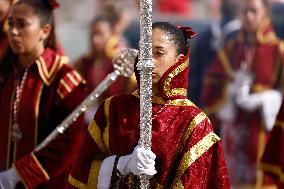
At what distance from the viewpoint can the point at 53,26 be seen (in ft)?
24.7

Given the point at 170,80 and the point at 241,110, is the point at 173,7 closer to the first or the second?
the point at 241,110

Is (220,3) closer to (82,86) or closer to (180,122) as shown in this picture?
(82,86)

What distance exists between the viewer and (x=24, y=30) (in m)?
7.28

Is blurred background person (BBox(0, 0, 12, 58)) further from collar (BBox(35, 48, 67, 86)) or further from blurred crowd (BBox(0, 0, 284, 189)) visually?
blurred crowd (BBox(0, 0, 284, 189))

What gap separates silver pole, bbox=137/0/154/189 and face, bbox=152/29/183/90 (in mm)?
138

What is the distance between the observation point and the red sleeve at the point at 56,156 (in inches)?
280

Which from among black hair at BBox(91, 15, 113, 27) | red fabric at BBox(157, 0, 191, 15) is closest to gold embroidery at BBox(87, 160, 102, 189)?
black hair at BBox(91, 15, 113, 27)

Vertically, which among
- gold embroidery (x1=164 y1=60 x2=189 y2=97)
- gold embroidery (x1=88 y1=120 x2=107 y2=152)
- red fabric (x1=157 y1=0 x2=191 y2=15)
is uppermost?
gold embroidery (x1=164 y1=60 x2=189 y2=97)

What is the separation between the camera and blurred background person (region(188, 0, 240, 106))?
12.3m

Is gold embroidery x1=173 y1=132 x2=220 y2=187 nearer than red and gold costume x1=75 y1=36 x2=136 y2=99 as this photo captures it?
Yes

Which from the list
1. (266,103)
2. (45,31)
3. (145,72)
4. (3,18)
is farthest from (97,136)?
(266,103)

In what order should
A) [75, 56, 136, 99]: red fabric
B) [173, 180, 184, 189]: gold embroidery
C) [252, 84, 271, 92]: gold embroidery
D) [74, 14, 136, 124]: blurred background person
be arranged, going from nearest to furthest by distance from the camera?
[173, 180, 184, 189]: gold embroidery < [75, 56, 136, 99]: red fabric < [74, 14, 136, 124]: blurred background person < [252, 84, 271, 92]: gold embroidery

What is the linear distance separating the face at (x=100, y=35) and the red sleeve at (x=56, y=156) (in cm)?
375

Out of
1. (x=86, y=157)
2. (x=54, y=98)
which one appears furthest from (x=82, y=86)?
(x=86, y=157)
